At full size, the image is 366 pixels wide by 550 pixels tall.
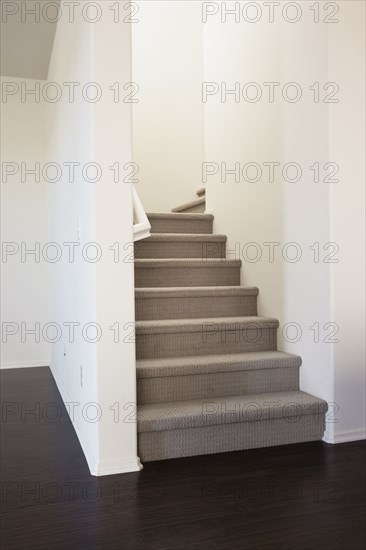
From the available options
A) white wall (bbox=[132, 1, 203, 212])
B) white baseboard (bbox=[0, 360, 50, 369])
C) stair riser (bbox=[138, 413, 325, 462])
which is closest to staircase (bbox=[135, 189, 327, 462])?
stair riser (bbox=[138, 413, 325, 462])

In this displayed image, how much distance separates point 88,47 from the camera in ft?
6.90

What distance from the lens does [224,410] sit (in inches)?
90.8

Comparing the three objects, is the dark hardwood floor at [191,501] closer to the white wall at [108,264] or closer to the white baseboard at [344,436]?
the white baseboard at [344,436]

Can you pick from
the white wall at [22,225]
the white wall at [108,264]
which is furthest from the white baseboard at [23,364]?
the white wall at [108,264]

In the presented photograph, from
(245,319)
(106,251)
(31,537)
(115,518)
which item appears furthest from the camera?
(245,319)

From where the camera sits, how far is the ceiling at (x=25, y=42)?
132 inches

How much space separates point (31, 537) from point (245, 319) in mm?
1714

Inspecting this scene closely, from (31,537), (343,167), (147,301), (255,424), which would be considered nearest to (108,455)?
(31,537)

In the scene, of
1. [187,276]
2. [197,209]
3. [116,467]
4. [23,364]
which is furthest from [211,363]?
[23,364]

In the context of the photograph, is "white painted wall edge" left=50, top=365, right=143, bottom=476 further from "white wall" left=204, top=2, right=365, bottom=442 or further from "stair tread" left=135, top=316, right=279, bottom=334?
"white wall" left=204, top=2, right=365, bottom=442

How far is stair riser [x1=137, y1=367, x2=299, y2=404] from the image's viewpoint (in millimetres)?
2443

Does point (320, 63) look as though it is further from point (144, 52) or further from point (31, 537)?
point (144, 52)

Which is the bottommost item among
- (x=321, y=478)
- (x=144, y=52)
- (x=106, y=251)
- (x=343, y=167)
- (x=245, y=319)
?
(x=321, y=478)

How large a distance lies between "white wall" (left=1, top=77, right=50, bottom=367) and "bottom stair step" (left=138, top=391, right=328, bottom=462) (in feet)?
8.19
